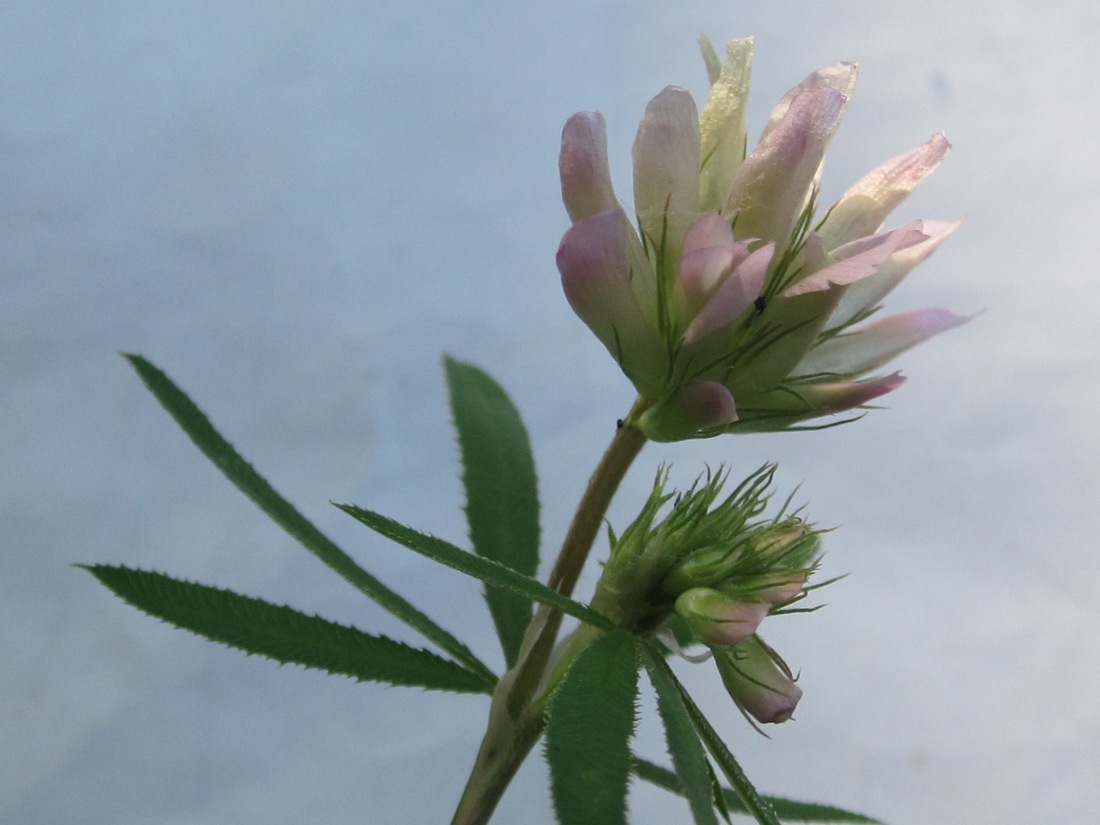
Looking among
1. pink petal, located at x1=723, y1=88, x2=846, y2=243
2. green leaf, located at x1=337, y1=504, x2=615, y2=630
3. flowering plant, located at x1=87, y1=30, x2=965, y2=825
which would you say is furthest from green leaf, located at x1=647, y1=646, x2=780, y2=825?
pink petal, located at x1=723, y1=88, x2=846, y2=243

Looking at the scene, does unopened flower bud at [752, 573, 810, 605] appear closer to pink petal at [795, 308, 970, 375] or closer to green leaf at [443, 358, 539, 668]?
pink petal at [795, 308, 970, 375]

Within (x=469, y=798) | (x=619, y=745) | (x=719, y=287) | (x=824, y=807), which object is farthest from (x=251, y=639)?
(x=824, y=807)

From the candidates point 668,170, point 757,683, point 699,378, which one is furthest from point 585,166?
point 757,683

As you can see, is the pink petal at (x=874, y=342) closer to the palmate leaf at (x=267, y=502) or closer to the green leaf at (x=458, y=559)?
the green leaf at (x=458, y=559)

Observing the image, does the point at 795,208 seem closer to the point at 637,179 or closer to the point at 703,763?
the point at 637,179

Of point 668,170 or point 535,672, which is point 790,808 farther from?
point 668,170
